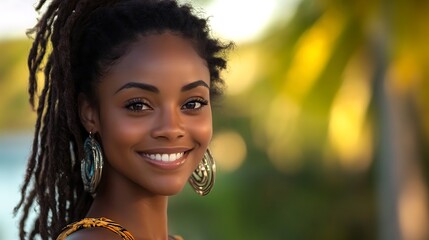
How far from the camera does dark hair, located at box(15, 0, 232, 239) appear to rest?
13.8ft

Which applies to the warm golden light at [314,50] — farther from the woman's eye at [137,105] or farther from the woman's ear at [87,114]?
the woman's eye at [137,105]

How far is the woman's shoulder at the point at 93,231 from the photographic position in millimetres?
3936

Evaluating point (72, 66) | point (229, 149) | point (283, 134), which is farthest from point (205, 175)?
point (229, 149)

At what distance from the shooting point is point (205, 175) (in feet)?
15.1

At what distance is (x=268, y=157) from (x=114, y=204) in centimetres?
1887

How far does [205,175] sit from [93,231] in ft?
2.55

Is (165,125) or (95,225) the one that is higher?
(165,125)

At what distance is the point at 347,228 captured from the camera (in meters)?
23.0

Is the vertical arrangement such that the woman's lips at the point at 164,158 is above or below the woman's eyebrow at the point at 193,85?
below

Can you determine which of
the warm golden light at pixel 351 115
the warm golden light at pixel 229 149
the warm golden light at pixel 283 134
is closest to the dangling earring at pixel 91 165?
the warm golden light at pixel 351 115

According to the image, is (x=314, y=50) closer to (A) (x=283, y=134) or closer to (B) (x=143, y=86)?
(A) (x=283, y=134)

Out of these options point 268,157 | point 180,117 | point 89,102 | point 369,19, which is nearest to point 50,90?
point 89,102

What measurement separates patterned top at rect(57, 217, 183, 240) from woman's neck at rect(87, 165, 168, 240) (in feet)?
0.53

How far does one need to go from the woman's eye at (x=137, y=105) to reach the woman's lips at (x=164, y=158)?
16cm
